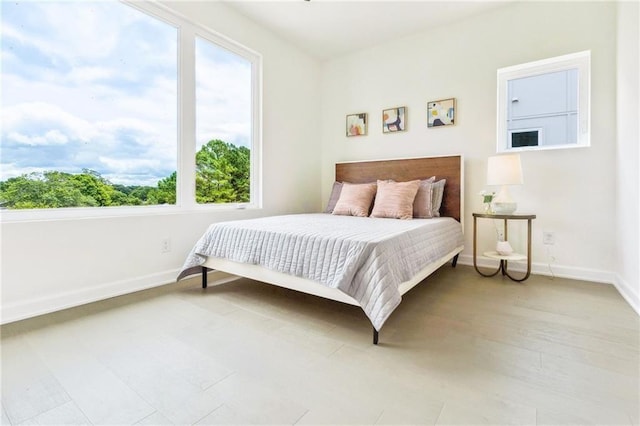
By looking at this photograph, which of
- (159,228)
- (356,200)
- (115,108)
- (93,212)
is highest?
(115,108)

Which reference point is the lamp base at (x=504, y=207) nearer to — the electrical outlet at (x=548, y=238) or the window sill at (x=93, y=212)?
the electrical outlet at (x=548, y=238)

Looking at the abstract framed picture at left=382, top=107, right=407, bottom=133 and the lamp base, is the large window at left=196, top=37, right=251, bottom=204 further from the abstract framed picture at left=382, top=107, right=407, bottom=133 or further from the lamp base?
the lamp base

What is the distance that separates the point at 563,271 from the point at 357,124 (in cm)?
273

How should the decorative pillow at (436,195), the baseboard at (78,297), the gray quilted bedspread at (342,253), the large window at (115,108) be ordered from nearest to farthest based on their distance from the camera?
the gray quilted bedspread at (342,253) < the baseboard at (78,297) < the large window at (115,108) < the decorative pillow at (436,195)

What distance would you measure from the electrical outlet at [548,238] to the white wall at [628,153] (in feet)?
1.43

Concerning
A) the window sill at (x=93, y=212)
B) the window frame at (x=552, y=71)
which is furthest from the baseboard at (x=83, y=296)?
the window frame at (x=552, y=71)

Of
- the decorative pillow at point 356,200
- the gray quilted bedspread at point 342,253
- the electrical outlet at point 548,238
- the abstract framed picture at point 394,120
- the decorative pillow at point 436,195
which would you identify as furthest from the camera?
the abstract framed picture at point 394,120

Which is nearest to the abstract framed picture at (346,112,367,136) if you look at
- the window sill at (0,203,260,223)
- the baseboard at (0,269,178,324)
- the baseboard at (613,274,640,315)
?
the window sill at (0,203,260,223)

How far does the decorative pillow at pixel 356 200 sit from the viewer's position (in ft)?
10.7

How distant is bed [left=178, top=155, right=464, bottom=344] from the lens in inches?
63.9

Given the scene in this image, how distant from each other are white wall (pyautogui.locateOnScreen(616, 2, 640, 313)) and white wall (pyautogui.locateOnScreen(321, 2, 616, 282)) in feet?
0.47

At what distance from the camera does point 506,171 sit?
269 cm

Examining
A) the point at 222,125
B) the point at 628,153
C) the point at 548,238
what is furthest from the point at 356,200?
the point at 628,153

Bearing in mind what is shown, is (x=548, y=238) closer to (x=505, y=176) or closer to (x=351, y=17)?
(x=505, y=176)
